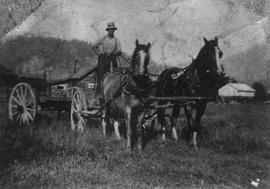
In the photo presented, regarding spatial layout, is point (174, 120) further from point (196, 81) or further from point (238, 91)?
point (238, 91)

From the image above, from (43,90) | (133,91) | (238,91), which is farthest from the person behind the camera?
(238,91)

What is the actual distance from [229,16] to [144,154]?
15.1 meters

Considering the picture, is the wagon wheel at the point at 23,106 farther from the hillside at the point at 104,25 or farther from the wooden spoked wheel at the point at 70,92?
the hillside at the point at 104,25

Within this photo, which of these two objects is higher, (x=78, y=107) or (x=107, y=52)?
(x=107, y=52)

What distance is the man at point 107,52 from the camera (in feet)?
37.9

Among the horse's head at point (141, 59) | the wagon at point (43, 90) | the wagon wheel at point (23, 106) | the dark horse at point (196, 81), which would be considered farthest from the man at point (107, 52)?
the horse's head at point (141, 59)

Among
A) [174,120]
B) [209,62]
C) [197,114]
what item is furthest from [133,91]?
[174,120]

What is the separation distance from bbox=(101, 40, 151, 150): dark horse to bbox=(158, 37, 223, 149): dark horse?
1.29 m

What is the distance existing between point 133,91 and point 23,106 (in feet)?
13.0

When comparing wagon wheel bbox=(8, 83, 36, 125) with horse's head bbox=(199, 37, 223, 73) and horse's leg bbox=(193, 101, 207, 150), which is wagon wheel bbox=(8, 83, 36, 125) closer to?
horse's leg bbox=(193, 101, 207, 150)

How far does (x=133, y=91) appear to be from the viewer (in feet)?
28.7

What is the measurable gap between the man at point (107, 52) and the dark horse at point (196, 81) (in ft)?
5.91

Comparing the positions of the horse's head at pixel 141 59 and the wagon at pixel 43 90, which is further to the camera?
the wagon at pixel 43 90

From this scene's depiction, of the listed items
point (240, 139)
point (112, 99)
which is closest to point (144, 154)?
point (112, 99)
